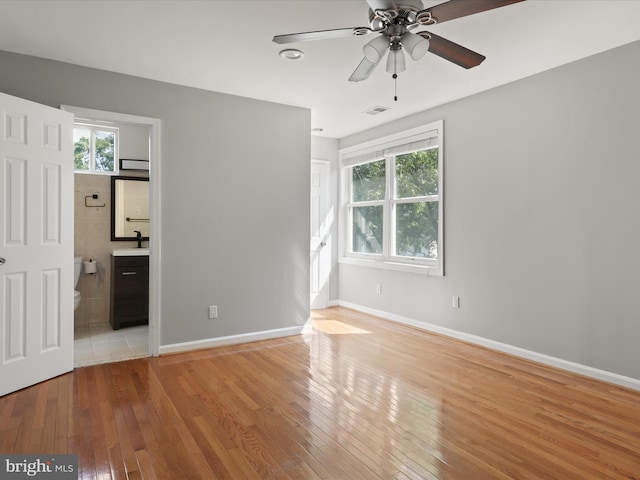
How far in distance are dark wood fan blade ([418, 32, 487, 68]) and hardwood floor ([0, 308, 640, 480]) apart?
221 centimetres

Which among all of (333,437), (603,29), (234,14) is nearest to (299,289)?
(333,437)

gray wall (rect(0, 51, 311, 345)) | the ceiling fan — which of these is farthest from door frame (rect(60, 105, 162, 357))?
the ceiling fan

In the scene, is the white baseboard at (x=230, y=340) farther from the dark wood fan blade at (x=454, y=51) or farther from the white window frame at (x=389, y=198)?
the dark wood fan blade at (x=454, y=51)

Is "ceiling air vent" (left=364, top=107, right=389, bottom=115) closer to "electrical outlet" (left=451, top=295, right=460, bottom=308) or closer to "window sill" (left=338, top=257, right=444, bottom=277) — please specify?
"window sill" (left=338, top=257, right=444, bottom=277)

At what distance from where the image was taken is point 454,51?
2.48 m

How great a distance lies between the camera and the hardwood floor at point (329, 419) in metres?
2.08

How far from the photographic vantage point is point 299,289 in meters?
4.71

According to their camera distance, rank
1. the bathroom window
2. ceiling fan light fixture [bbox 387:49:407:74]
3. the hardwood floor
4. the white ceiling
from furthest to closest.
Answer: the bathroom window → the white ceiling → ceiling fan light fixture [bbox 387:49:407:74] → the hardwood floor

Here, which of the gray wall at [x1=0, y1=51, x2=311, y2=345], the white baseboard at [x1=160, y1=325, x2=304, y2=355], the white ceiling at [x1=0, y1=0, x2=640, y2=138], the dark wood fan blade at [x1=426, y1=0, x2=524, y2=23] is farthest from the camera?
the white baseboard at [x1=160, y1=325, x2=304, y2=355]

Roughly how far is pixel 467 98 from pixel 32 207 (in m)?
4.07

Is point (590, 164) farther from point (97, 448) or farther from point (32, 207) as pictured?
point (32, 207)

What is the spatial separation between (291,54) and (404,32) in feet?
3.97

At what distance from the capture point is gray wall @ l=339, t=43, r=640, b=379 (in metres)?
3.18

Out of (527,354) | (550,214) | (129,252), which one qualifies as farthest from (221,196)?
(527,354)
